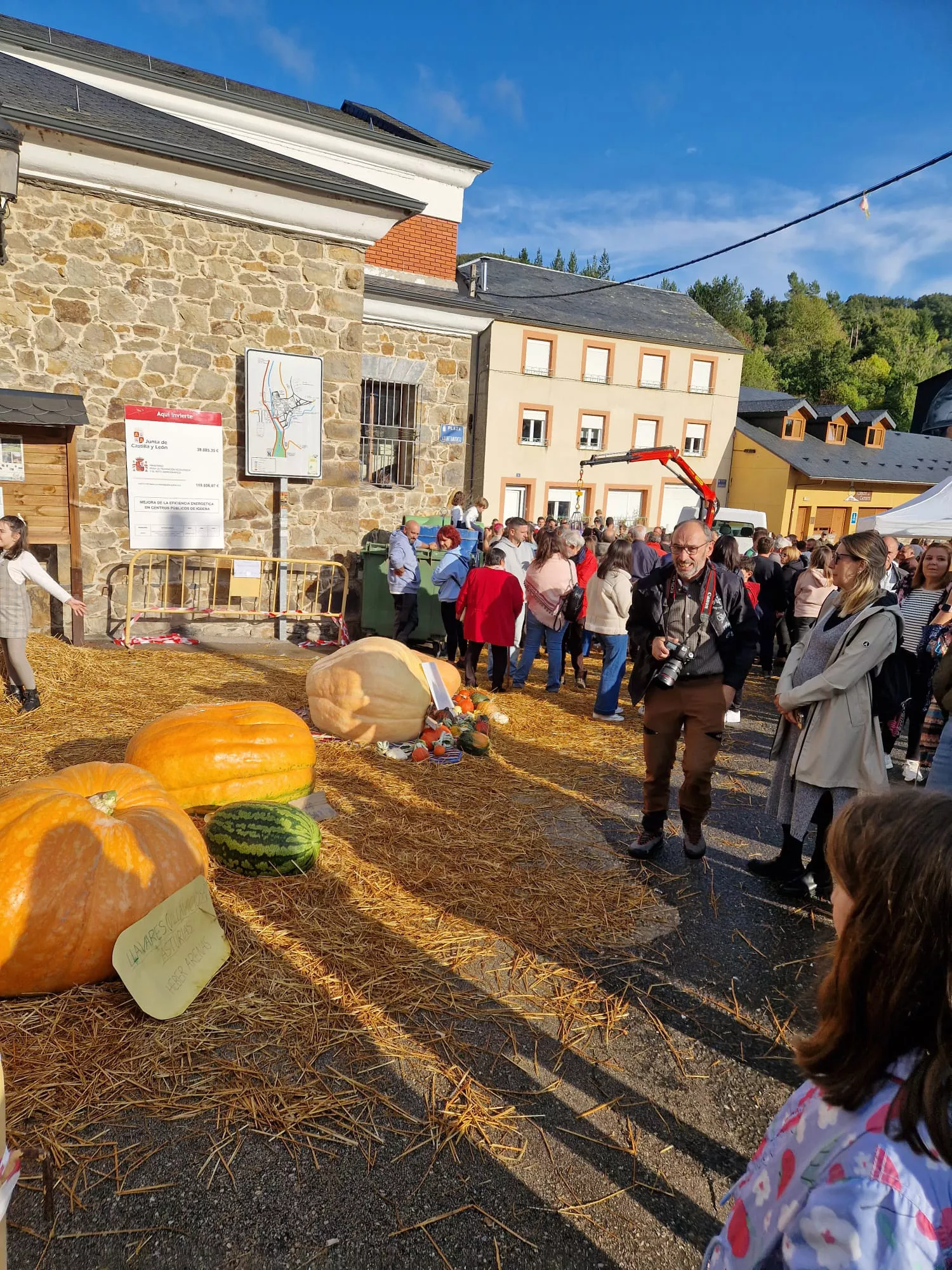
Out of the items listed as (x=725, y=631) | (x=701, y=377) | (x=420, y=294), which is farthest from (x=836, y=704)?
(x=701, y=377)

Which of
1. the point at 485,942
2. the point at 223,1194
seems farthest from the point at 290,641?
the point at 223,1194

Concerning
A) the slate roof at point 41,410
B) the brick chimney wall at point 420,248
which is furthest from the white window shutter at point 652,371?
the slate roof at point 41,410

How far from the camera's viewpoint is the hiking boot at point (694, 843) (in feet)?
16.5

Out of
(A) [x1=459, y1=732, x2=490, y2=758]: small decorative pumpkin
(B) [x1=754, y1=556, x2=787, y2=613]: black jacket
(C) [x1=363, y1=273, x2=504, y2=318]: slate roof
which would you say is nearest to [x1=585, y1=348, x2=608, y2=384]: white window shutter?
(C) [x1=363, y1=273, x2=504, y2=318]: slate roof

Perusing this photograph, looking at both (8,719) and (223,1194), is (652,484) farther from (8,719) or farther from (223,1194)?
(223,1194)

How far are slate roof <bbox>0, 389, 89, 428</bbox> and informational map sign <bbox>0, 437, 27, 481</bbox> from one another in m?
0.20

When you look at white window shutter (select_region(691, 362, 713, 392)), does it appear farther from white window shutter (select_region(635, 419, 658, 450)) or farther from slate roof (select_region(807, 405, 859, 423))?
slate roof (select_region(807, 405, 859, 423))

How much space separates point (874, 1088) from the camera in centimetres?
115

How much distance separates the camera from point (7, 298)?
30.4ft

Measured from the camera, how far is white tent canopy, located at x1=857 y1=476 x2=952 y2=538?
10039 millimetres

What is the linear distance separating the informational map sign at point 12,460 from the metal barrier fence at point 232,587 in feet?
5.34

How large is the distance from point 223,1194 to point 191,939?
3.72 feet

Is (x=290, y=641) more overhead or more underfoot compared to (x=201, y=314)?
more underfoot

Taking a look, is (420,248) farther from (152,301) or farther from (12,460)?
(12,460)
